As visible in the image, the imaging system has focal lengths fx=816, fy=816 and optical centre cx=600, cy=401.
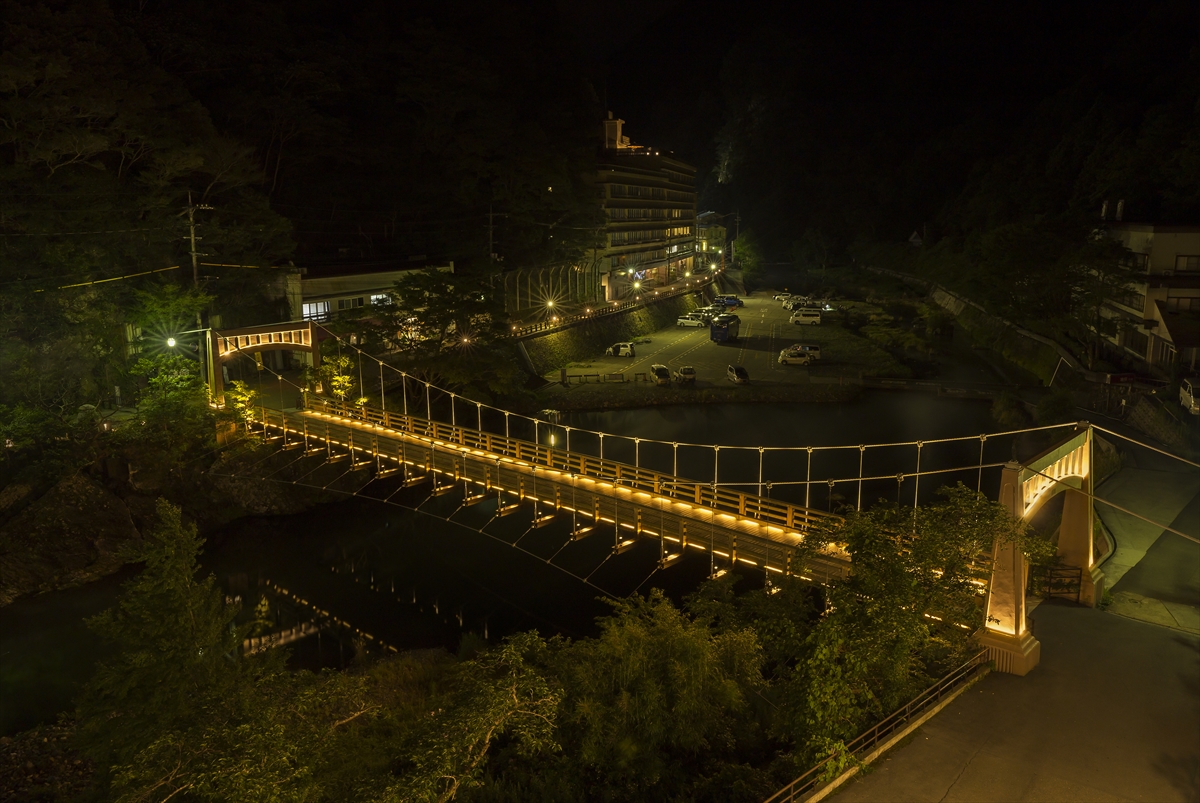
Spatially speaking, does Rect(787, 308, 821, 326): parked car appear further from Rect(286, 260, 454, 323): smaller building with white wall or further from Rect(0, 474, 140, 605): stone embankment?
Rect(0, 474, 140, 605): stone embankment

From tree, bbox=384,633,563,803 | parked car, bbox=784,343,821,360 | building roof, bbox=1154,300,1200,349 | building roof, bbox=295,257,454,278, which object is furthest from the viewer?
parked car, bbox=784,343,821,360

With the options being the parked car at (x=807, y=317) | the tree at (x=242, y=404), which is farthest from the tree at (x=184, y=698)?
the parked car at (x=807, y=317)

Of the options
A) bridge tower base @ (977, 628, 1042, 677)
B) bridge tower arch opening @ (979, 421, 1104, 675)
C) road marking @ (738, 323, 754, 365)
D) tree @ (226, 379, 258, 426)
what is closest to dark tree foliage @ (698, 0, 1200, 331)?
road marking @ (738, 323, 754, 365)

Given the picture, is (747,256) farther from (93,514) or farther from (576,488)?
(93,514)

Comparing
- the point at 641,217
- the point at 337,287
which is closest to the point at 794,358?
the point at 337,287

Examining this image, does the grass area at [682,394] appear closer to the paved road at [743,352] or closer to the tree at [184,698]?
the paved road at [743,352]
